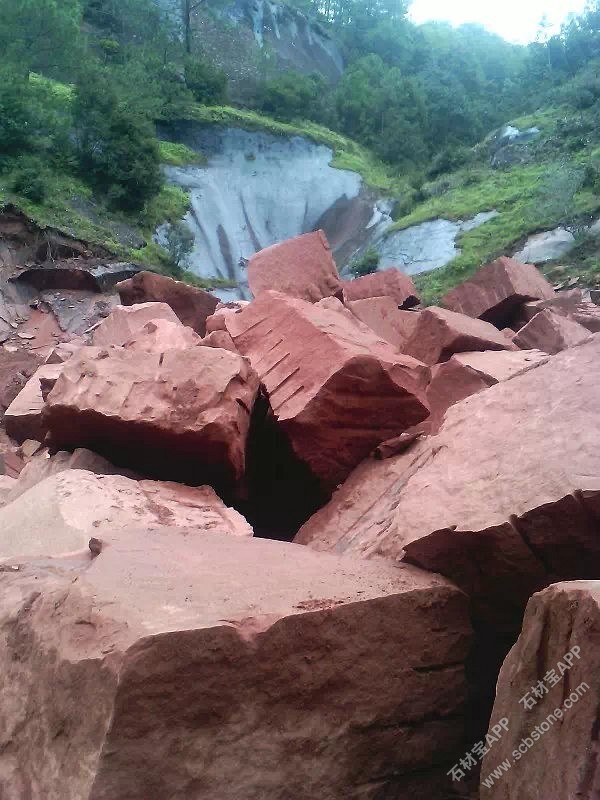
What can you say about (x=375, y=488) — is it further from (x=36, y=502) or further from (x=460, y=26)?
(x=460, y=26)

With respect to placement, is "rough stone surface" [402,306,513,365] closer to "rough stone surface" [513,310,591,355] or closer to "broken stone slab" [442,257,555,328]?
"rough stone surface" [513,310,591,355]

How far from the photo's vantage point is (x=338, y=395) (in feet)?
9.21

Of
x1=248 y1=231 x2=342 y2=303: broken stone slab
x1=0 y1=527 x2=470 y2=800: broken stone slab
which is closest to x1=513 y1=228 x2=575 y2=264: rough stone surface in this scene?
x1=248 y1=231 x2=342 y2=303: broken stone slab

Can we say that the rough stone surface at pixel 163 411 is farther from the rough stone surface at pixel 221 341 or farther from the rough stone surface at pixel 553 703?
the rough stone surface at pixel 553 703

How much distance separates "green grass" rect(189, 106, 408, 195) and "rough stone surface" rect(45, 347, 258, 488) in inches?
875

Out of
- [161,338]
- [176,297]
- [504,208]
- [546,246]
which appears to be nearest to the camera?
[161,338]

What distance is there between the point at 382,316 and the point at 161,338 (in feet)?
6.34

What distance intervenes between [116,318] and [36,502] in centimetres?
314

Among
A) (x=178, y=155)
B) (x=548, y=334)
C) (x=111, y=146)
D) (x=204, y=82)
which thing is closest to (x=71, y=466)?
(x=548, y=334)

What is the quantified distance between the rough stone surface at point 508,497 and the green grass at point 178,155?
19970 millimetres

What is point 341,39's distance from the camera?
3938cm

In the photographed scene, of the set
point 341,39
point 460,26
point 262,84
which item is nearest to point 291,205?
point 262,84

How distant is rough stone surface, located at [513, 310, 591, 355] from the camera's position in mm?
4398

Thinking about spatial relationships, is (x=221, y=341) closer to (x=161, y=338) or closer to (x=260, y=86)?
(x=161, y=338)
